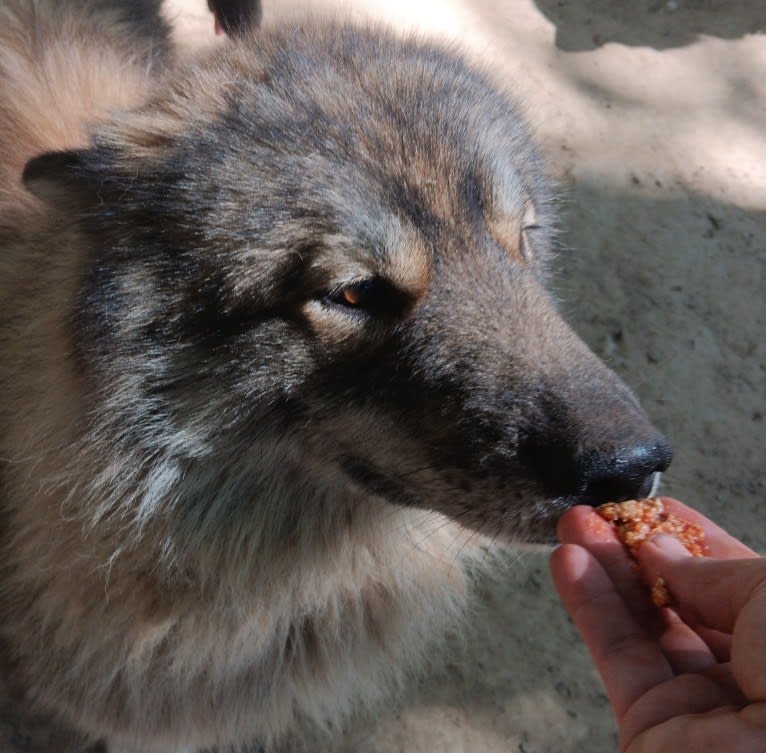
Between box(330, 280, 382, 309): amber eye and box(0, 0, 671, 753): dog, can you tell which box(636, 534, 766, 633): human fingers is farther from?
box(330, 280, 382, 309): amber eye

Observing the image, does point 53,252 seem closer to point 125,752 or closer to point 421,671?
point 125,752

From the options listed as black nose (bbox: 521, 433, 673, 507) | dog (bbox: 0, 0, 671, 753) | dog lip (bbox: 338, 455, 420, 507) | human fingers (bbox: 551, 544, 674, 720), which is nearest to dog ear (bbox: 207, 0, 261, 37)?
dog (bbox: 0, 0, 671, 753)

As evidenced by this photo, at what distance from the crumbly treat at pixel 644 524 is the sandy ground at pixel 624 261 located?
39.8 inches

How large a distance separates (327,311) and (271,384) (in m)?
0.18

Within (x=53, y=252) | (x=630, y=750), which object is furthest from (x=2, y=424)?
(x=630, y=750)

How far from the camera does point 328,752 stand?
8.19 ft

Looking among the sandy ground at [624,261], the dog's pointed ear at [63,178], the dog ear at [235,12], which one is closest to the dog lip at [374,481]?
the dog's pointed ear at [63,178]

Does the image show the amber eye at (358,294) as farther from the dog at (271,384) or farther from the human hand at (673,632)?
the human hand at (673,632)

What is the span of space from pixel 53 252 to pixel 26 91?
2.14ft

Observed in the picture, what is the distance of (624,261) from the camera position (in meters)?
3.53

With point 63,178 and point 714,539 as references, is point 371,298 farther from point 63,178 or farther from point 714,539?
point 714,539

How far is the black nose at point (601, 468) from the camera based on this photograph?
4.86 ft

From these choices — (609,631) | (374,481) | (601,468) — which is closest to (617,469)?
(601,468)

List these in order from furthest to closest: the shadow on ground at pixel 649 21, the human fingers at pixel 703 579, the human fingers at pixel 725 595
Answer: the shadow on ground at pixel 649 21, the human fingers at pixel 703 579, the human fingers at pixel 725 595
